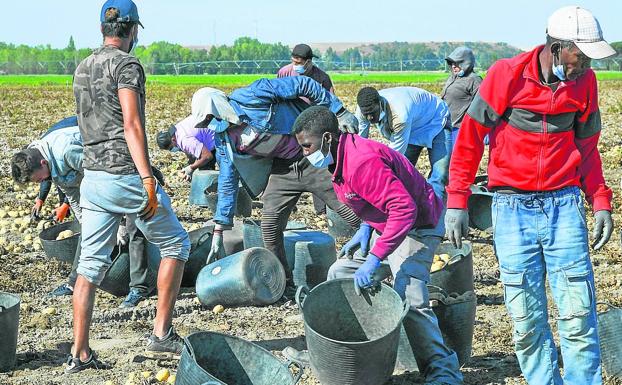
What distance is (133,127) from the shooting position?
430cm

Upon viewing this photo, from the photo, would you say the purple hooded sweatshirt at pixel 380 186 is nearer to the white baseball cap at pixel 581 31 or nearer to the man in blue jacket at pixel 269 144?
the white baseball cap at pixel 581 31

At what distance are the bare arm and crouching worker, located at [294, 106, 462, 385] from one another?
78cm

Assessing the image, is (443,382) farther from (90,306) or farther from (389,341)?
(90,306)

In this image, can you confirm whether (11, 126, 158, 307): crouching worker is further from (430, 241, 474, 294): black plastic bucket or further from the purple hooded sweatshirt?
(430, 241, 474, 294): black plastic bucket

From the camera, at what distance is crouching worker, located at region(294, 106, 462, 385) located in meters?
3.97

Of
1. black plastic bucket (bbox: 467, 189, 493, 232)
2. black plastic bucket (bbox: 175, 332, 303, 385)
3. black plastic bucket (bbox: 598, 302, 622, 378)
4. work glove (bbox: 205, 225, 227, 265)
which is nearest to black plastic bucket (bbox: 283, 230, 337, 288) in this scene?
work glove (bbox: 205, 225, 227, 265)

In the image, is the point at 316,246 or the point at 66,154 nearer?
the point at 66,154

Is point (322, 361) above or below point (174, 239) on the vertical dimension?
Answer: below

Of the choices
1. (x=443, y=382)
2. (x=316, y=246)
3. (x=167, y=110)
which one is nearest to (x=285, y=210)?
(x=316, y=246)

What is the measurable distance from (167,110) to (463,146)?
72.0 ft

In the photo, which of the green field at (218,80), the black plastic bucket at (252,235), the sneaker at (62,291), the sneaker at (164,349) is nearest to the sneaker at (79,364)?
the sneaker at (164,349)

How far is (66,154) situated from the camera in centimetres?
534

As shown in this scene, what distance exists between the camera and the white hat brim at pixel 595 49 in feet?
11.2

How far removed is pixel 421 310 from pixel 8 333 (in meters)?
2.18
